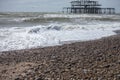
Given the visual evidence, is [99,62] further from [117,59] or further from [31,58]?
[31,58]

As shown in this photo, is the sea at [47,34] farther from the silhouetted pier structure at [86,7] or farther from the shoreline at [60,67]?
the silhouetted pier structure at [86,7]

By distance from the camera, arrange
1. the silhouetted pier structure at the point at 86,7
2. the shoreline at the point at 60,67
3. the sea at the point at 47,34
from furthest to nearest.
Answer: the silhouetted pier structure at the point at 86,7
the sea at the point at 47,34
the shoreline at the point at 60,67

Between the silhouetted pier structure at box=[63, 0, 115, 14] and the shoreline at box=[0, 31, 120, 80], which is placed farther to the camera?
the silhouetted pier structure at box=[63, 0, 115, 14]

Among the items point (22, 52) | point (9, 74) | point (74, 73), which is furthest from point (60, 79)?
point (22, 52)

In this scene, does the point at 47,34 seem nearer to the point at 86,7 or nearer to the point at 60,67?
the point at 60,67

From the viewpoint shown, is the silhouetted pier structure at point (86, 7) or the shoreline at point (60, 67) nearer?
the shoreline at point (60, 67)

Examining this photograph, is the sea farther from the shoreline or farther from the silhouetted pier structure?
the silhouetted pier structure

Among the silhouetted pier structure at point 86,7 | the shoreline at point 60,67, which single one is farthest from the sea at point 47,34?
the silhouetted pier structure at point 86,7

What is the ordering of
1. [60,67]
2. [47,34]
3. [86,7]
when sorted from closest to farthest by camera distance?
1. [60,67]
2. [47,34]
3. [86,7]

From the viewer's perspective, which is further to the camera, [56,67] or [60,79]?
[56,67]

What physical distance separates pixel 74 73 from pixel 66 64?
1.04 m

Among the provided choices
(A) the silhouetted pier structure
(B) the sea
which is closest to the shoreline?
(B) the sea

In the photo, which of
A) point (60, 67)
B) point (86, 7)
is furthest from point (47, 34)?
point (86, 7)

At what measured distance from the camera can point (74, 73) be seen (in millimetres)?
5797
